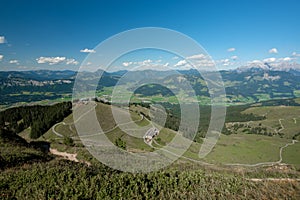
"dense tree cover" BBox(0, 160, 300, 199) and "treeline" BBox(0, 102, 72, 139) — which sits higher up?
"dense tree cover" BBox(0, 160, 300, 199)

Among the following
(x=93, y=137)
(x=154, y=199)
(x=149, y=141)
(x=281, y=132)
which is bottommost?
(x=281, y=132)

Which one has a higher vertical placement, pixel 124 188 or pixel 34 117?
pixel 124 188

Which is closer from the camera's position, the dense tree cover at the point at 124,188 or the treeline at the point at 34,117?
the dense tree cover at the point at 124,188

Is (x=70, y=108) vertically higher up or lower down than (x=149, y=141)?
higher up

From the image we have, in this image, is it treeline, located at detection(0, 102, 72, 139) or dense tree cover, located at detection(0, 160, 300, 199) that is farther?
treeline, located at detection(0, 102, 72, 139)

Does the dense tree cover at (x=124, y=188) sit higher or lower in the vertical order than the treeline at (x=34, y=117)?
higher

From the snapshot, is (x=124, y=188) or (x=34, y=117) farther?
(x=34, y=117)

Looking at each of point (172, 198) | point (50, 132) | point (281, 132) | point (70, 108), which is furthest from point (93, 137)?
point (281, 132)

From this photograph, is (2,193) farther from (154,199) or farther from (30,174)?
(154,199)
